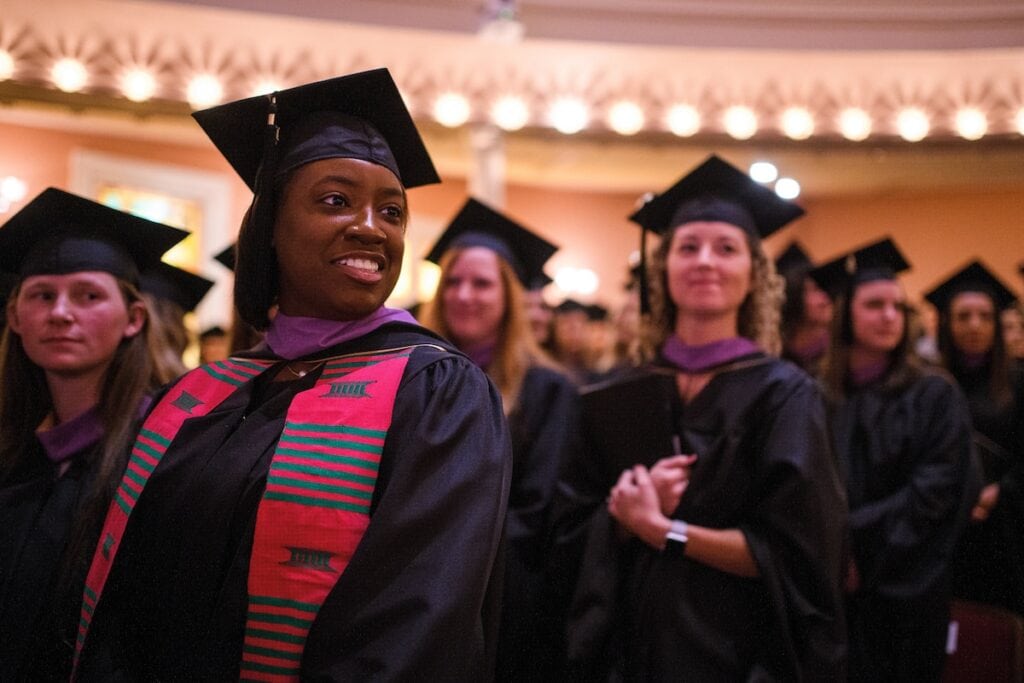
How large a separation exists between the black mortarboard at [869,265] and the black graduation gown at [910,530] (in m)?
0.63

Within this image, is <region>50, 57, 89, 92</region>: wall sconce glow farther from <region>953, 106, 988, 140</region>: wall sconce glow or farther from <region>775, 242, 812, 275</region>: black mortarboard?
<region>953, 106, 988, 140</region>: wall sconce glow

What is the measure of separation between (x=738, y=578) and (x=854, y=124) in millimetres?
5976

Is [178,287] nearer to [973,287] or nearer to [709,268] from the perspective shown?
[709,268]

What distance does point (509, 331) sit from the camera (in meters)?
3.07

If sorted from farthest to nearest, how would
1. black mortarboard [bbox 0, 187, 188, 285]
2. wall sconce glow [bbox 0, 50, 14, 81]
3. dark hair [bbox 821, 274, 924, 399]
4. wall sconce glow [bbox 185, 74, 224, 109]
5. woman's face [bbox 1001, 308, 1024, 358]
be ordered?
1. wall sconce glow [bbox 185, 74, 224, 109]
2. wall sconce glow [bbox 0, 50, 14, 81]
3. woman's face [bbox 1001, 308, 1024, 358]
4. dark hair [bbox 821, 274, 924, 399]
5. black mortarboard [bbox 0, 187, 188, 285]

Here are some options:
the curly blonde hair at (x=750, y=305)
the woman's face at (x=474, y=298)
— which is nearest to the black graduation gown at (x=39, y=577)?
the woman's face at (x=474, y=298)

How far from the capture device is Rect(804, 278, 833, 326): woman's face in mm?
4137

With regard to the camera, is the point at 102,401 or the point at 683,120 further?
the point at 683,120

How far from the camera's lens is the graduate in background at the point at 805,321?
Answer: 162 inches

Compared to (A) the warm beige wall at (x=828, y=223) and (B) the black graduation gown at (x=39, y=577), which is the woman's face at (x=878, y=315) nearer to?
(B) the black graduation gown at (x=39, y=577)

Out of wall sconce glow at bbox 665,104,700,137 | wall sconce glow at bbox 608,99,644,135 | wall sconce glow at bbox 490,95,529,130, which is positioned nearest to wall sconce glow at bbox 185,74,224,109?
wall sconce glow at bbox 490,95,529,130

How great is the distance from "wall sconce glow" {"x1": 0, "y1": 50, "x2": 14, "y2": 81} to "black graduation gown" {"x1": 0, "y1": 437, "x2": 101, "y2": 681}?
4.97m

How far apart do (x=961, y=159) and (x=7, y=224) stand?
7993 millimetres

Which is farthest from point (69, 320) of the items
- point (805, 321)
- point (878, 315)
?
point (805, 321)
